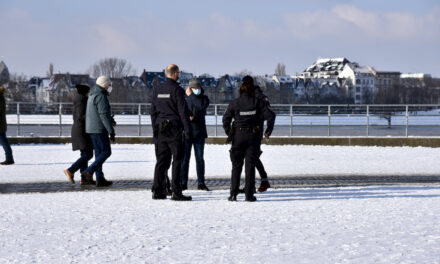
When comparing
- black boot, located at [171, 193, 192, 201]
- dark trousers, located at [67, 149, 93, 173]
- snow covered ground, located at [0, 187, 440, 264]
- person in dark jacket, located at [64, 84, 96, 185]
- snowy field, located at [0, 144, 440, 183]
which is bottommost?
snowy field, located at [0, 144, 440, 183]

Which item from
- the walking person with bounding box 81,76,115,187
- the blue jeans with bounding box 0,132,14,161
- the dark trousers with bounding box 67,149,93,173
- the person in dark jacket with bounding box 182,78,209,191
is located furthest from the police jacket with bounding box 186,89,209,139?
the blue jeans with bounding box 0,132,14,161

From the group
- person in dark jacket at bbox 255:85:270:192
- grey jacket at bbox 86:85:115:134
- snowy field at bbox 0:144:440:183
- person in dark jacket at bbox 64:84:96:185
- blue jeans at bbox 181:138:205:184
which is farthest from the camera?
snowy field at bbox 0:144:440:183

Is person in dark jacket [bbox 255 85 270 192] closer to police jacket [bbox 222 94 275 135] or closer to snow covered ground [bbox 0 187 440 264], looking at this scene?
police jacket [bbox 222 94 275 135]

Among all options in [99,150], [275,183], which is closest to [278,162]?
[275,183]

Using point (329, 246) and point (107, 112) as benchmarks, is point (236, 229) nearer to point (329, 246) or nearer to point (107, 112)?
point (329, 246)

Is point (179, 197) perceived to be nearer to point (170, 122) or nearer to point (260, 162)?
point (170, 122)

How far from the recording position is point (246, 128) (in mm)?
7945

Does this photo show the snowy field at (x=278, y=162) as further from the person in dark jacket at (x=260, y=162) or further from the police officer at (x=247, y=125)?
the police officer at (x=247, y=125)

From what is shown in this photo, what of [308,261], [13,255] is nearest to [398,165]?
[308,261]

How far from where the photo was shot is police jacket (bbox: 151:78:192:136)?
7.69 metres

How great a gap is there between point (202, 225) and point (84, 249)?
1.48m

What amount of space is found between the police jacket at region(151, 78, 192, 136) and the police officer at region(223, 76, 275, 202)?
1.78 ft

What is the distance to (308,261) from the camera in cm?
486

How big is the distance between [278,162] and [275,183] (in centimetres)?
398
